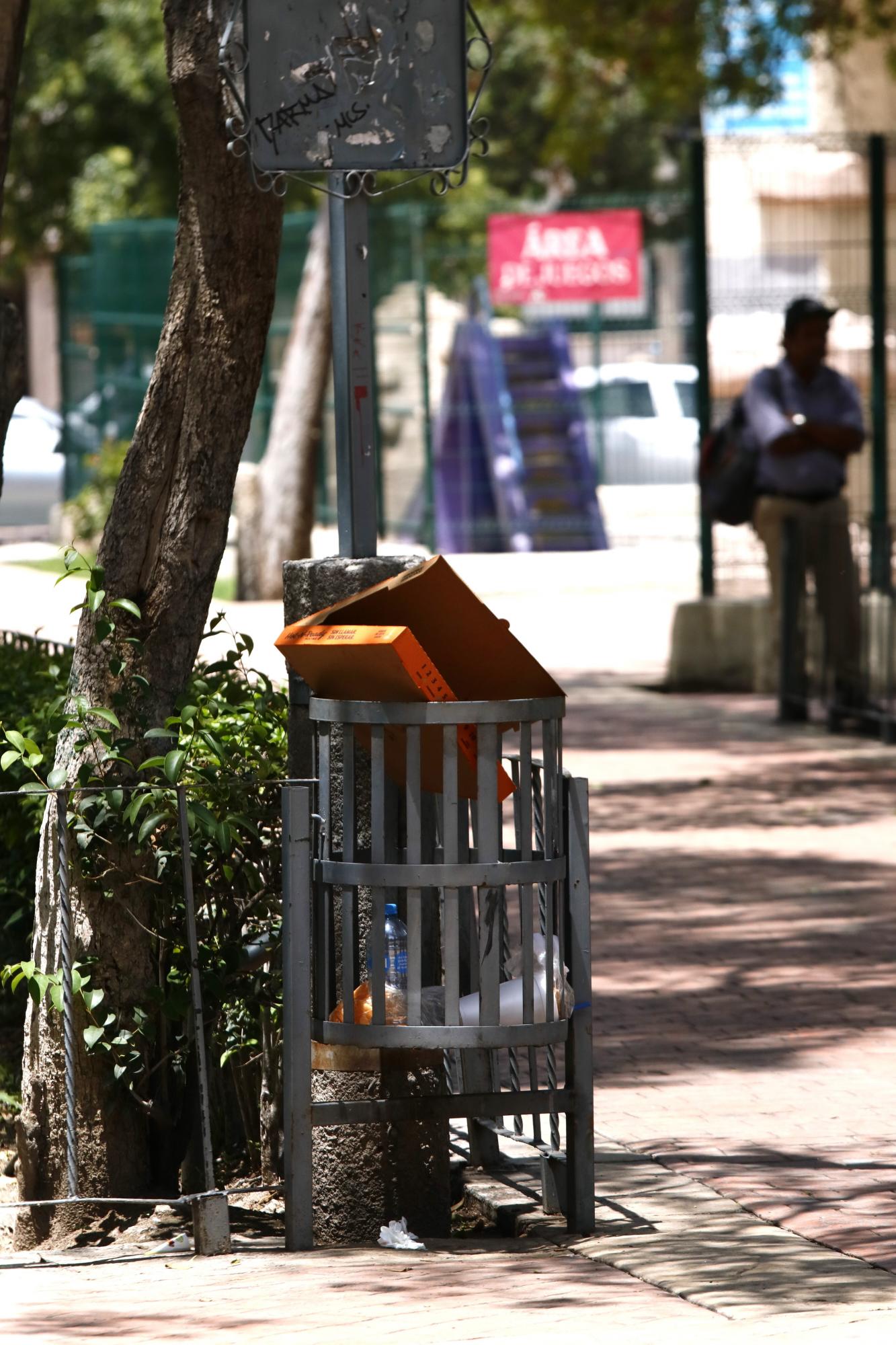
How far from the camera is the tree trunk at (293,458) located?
64.5 ft

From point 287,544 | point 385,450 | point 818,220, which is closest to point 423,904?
A: point 818,220

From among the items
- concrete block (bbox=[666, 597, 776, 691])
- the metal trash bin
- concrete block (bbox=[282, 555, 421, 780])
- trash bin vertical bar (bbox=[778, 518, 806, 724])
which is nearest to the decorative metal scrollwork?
concrete block (bbox=[282, 555, 421, 780])

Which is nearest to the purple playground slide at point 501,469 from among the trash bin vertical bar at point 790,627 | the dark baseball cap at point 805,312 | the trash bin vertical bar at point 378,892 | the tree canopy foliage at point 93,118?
the trash bin vertical bar at point 790,627

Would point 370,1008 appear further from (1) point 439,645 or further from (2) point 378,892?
(1) point 439,645

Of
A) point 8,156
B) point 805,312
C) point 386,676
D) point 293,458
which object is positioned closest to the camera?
point 386,676

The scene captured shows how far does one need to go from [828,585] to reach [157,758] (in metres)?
8.23

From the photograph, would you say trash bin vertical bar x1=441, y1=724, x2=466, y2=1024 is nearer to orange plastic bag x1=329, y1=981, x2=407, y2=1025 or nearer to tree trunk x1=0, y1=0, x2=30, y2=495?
orange plastic bag x1=329, y1=981, x2=407, y2=1025

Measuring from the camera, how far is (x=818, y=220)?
15320 mm

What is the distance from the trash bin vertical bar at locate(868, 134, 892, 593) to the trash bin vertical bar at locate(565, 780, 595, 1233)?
10195 mm

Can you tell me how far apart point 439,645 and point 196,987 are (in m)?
0.92

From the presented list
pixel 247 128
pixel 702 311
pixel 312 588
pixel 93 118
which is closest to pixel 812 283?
pixel 702 311

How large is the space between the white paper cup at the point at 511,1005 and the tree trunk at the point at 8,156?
98.3 inches

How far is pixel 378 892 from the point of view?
4680 mm

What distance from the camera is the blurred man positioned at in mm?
12469
